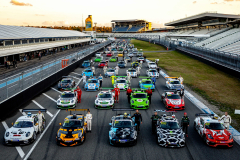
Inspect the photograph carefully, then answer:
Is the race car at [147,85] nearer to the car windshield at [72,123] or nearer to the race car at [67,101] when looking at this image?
the race car at [67,101]

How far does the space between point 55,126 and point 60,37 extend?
71.9m

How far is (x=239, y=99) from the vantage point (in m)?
22.3

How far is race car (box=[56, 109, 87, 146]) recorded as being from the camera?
12172 mm

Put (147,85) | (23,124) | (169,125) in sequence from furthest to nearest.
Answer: (147,85)
(169,125)
(23,124)

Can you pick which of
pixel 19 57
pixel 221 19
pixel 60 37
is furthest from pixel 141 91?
pixel 221 19

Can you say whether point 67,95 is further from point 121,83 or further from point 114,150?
point 114,150

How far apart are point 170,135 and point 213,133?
232 centimetres

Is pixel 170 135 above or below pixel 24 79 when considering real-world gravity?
below

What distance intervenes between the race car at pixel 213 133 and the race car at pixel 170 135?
→ 136cm

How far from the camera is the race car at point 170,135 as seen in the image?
1211 centimetres

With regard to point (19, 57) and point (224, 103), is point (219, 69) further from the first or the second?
point (19, 57)

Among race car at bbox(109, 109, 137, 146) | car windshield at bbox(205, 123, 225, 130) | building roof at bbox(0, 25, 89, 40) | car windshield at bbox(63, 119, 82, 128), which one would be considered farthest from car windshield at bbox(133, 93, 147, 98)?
building roof at bbox(0, 25, 89, 40)

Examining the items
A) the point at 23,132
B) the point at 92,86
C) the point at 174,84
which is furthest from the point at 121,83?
the point at 23,132

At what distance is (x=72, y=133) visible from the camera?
1250cm
